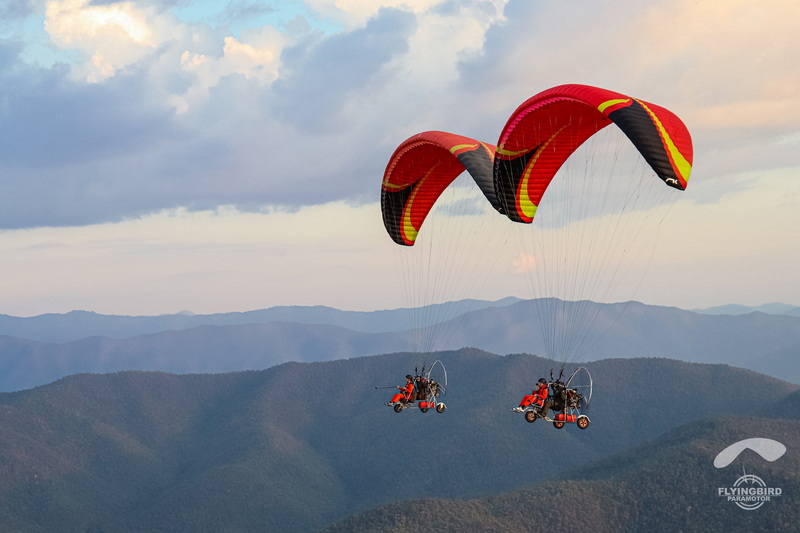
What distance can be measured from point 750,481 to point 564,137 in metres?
126

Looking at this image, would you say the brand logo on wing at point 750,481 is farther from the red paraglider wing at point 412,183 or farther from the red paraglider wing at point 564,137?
the red paraglider wing at point 564,137

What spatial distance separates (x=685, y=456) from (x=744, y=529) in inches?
970

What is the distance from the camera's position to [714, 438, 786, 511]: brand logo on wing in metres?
133

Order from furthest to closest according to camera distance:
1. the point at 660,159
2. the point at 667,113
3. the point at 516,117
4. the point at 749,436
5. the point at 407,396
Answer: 1. the point at 749,436
2. the point at 407,396
3. the point at 516,117
4. the point at 667,113
5. the point at 660,159

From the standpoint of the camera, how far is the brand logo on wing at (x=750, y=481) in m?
133

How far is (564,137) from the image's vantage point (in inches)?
1531

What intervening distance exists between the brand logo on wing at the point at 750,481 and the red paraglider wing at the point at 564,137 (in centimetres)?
11135

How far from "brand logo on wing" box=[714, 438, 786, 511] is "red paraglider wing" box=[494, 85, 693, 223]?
111 meters

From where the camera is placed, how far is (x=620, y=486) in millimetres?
144750

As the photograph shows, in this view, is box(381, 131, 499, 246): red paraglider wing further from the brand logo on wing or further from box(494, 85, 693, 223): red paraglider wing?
the brand logo on wing

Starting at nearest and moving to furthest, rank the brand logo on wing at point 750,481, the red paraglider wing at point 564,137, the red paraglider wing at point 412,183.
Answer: the red paraglider wing at point 564,137
the red paraglider wing at point 412,183
the brand logo on wing at point 750,481

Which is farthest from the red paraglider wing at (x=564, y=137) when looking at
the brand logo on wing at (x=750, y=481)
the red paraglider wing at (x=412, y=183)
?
the brand logo on wing at (x=750, y=481)

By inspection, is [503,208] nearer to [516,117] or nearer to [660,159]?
[516,117]

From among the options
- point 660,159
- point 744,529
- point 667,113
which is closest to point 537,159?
point 667,113
